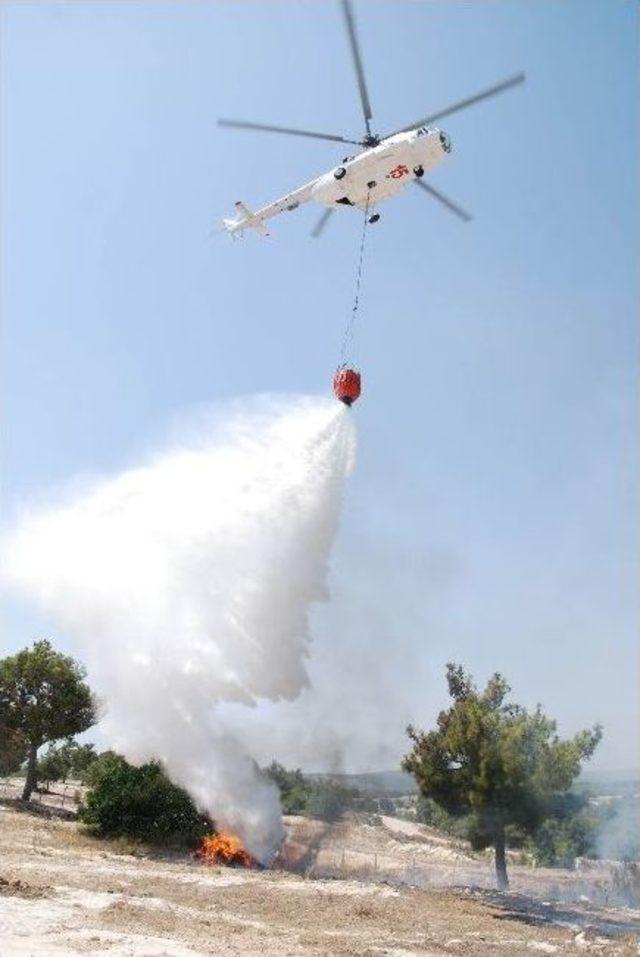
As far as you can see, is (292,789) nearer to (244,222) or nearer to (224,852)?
(224,852)

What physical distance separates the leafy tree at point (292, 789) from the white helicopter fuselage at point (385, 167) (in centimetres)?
4579

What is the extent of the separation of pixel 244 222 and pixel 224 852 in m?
29.2

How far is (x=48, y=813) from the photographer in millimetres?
40438

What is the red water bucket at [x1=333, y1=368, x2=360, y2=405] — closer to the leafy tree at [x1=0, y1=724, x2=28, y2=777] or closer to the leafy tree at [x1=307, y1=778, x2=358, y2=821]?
the leafy tree at [x1=307, y1=778, x2=358, y2=821]

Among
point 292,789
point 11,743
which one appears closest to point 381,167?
point 11,743

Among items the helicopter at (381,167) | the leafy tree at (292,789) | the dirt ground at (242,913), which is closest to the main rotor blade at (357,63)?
the helicopter at (381,167)

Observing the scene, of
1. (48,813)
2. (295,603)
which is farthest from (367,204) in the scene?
(48,813)

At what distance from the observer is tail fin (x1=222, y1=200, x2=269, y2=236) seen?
35.3m

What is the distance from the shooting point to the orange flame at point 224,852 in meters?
31.5

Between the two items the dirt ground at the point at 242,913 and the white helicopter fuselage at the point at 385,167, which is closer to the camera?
the dirt ground at the point at 242,913

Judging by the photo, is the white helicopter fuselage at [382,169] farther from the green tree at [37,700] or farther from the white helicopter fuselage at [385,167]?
the green tree at [37,700]

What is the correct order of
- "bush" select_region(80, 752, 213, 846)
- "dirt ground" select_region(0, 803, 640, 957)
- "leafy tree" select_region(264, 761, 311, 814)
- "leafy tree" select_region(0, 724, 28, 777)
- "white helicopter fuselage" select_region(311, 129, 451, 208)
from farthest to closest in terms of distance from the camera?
1. "leafy tree" select_region(264, 761, 311, 814)
2. "leafy tree" select_region(0, 724, 28, 777)
3. "bush" select_region(80, 752, 213, 846)
4. "white helicopter fuselage" select_region(311, 129, 451, 208)
5. "dirt ground" select_region(0, 803, 640, 957)

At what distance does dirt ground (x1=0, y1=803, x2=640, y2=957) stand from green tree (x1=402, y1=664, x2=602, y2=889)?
4.89 meters

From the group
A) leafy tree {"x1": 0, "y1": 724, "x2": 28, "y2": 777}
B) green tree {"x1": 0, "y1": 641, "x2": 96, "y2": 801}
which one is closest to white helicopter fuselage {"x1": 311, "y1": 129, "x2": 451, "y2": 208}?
green tree {"x1": 0, "y1": 641, "x2": 96, "y2": 801}
